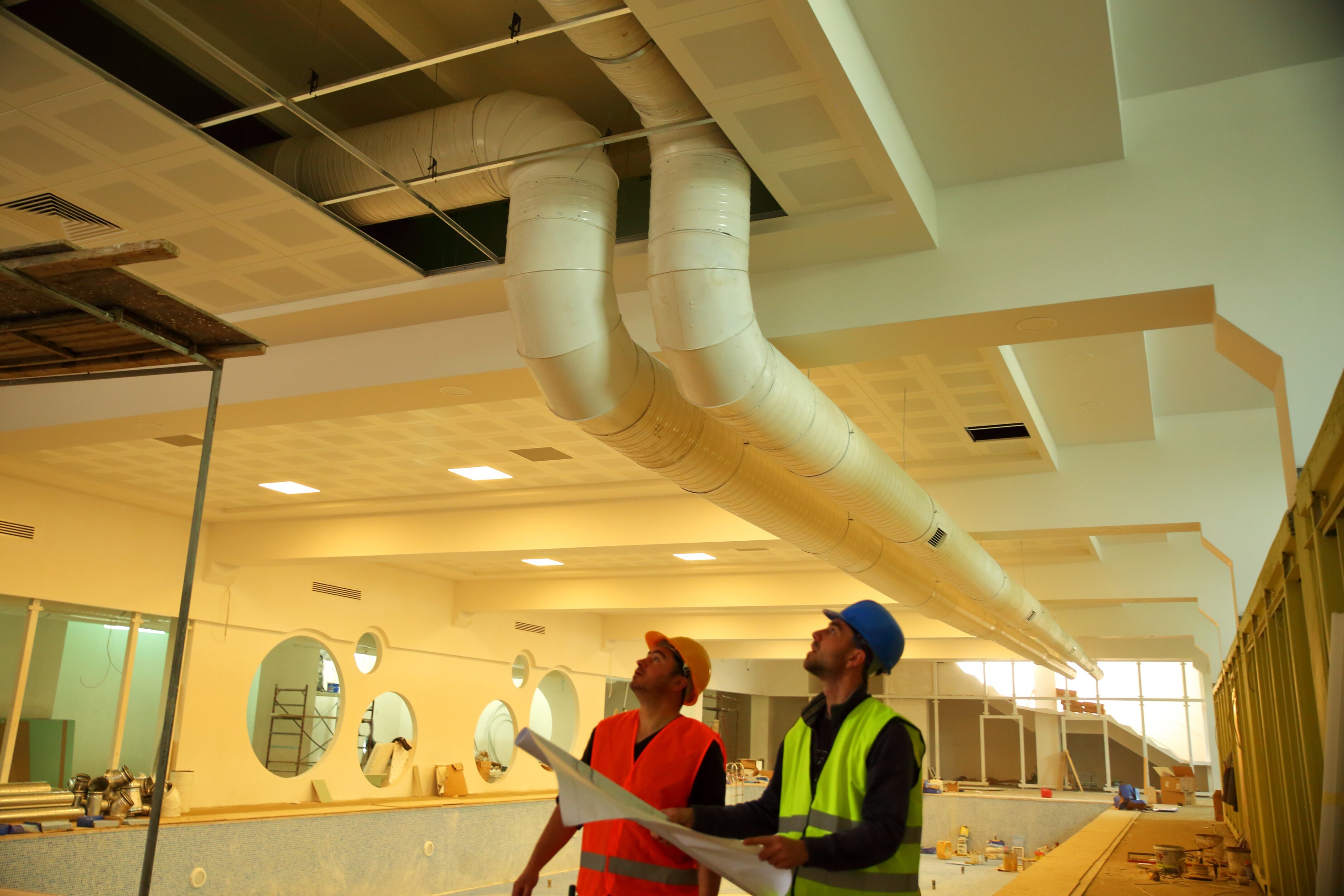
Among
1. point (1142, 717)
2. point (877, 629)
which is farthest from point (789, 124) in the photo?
point (1142, 717)

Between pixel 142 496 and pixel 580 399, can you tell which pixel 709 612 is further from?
A: pixel 580 399

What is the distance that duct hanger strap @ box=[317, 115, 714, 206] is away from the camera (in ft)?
11.7

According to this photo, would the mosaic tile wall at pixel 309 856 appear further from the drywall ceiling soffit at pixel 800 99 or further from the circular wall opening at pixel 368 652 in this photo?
the drywall ceiling soffit at pixel 800 99

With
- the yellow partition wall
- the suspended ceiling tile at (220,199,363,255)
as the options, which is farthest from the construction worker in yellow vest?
the suspended ceiling tile at (220,199,363,255)

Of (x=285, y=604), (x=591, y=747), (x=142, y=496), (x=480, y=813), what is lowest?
(x=480, y=813)

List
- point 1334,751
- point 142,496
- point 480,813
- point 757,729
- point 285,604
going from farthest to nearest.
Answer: point 757,729, point 480,813, point 285,604, point 142,496, point 1334,751

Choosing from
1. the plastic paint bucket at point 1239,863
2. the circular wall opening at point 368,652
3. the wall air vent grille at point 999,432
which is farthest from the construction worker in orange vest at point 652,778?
the circular wall opening at point 368,652

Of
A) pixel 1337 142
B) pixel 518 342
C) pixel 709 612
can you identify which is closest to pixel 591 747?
pixel 518 342

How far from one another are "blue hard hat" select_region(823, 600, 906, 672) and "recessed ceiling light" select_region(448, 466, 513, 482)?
6208 mm

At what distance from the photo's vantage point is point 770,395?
374 cm

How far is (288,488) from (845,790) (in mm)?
8232

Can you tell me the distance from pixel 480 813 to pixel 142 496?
5795 mm

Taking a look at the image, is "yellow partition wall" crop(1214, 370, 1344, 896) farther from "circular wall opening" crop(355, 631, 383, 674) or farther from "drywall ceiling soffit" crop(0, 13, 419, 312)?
"circular wall opening" crop(355, 631, 383, 674)

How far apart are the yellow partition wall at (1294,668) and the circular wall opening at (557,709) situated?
38.9 feet
